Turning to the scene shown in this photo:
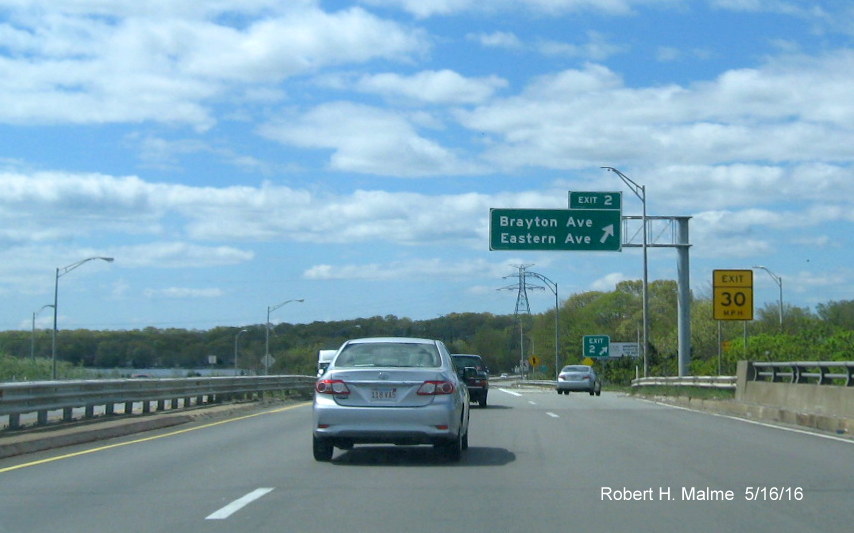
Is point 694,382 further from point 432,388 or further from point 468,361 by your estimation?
point 432,388

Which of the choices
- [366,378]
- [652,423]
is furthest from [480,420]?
[366,378]

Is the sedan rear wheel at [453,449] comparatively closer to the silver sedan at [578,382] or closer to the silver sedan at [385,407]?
the silver sedan at [385,407]

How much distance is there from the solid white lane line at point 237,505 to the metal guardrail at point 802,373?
41.9 ft

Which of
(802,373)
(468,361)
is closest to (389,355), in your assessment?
(802,373)

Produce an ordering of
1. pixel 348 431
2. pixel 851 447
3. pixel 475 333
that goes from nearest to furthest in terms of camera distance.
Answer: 1. pixel 348 431
2. pixel 851 447
3. pixel 475 333

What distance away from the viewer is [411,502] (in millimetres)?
10078

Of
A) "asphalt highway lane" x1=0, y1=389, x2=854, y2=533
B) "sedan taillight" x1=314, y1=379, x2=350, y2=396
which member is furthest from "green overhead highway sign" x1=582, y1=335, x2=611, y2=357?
"sedan taillight" x1=314, y1=379, x2=350, y2=396

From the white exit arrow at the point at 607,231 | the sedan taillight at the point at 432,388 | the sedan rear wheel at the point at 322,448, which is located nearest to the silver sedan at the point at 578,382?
the white exit arrow at the point at 607,231

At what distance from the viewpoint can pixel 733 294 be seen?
30.6m

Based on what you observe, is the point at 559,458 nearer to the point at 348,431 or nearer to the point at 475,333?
the point at 348,431

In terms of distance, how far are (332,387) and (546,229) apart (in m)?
24.7

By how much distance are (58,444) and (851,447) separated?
11.8 m

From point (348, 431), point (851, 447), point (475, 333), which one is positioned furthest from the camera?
point (475, 333)

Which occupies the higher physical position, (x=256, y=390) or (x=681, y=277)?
(x=681, y=277)
